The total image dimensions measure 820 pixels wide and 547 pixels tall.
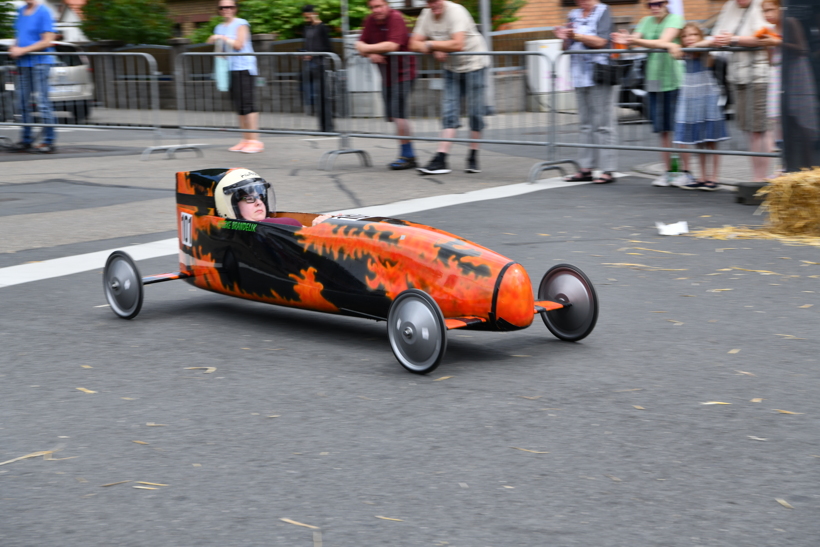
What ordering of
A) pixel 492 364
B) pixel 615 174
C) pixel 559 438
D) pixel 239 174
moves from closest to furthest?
pixel 559 438 < pixel 492 364 < pixel 239 174 < pixel 615 174

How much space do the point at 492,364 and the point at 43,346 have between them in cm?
213

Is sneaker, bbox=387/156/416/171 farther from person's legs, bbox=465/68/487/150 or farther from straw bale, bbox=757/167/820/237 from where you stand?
straw bale, bbox=757/167/820/237

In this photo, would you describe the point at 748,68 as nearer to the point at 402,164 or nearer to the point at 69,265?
the point at 402,164

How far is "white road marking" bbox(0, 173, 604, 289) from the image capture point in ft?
21.4

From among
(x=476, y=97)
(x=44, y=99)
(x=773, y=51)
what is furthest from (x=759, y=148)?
(x=44, y=99)

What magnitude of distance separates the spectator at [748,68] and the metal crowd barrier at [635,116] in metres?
0.07

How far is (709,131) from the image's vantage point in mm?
9617

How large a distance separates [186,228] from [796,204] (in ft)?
14.9

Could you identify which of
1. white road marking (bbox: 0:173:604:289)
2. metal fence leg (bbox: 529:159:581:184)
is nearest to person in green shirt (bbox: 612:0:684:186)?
metal fence leg (bbox: 529:159:581:184)

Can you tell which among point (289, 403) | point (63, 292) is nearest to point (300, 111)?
point (63, 292)

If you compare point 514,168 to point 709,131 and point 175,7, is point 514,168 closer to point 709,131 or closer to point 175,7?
point 709,131

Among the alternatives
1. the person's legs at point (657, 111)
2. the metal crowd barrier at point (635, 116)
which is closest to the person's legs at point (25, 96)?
the metal crowd barrier at point (635, 116)

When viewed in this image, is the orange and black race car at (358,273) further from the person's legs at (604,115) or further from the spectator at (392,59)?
the spectator at (392,59)

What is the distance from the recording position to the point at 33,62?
45.3ft
